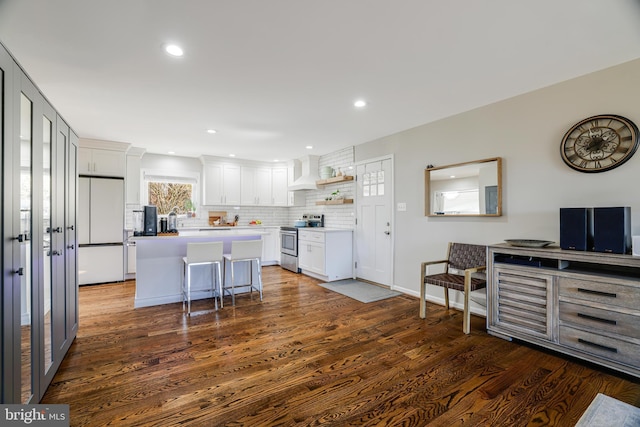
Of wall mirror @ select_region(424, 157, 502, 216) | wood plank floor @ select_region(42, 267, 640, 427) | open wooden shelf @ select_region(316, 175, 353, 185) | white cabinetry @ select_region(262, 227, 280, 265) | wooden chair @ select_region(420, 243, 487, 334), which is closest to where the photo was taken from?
wood plank floor @ select_region(42, 267, 640, 427)

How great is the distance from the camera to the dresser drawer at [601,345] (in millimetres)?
2080

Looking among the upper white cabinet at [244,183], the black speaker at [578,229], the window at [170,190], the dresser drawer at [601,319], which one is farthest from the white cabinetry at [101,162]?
the dresser drawer at [601,319]

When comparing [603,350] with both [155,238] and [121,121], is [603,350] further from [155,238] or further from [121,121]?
[121,121]

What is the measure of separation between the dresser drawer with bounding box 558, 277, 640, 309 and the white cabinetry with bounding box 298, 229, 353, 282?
128 inches

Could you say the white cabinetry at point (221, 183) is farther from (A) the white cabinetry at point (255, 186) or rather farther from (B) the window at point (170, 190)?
(B) the window at point (170, 190)

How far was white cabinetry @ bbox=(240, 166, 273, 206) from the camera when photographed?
665 cm

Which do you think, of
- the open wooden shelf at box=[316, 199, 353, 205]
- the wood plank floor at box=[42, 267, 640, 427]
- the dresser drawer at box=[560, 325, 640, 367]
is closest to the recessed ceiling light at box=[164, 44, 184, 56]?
the wood plank floor at box=[42, 267, 640, 427]

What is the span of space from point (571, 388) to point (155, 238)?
424 cm

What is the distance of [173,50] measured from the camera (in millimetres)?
2270

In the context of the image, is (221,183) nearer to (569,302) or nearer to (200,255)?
(200,255)

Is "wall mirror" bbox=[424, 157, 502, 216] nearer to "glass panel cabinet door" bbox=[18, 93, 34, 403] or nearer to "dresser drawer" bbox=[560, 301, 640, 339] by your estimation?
"dresser drawer" bbox=[560, 301, 640, 339]

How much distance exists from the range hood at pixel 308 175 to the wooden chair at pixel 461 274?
3224 mm

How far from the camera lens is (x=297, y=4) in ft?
5.86

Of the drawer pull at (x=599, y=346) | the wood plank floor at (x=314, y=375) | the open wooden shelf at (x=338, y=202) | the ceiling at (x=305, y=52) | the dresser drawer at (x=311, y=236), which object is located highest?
the ceiling at (x=305, y=52)
